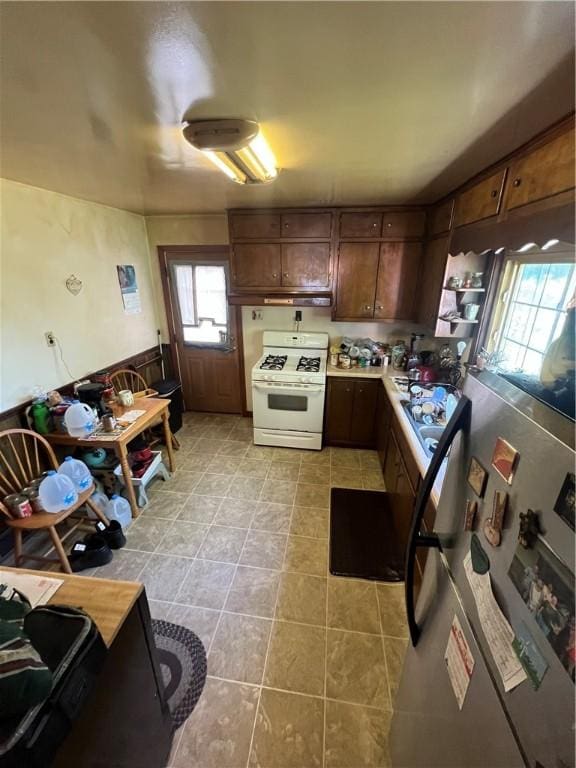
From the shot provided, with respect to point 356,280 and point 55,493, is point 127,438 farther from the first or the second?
point 356,280

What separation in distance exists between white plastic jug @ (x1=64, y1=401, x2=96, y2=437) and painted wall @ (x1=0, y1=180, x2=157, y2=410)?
35cm

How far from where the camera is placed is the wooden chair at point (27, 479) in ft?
6.07

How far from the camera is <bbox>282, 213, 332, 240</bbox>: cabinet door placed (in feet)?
9.37

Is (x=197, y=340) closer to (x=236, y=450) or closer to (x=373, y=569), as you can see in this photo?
(x=236, y=450)

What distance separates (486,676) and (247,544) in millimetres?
1865

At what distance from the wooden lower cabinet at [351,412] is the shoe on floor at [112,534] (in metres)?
2.06

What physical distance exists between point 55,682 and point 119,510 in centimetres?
189

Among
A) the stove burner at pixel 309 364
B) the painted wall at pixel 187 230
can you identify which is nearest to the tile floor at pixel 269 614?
the stove burner at pixel 309 364

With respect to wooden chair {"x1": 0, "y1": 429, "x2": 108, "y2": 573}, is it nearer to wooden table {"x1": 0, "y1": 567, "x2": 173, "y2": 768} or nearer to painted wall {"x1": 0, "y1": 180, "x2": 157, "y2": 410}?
painted wall {"x1": 0, "y1": 180, "x2": 157, "y2": 410}

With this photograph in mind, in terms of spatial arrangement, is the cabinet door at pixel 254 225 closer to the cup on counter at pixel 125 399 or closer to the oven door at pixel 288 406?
the oven door at pixel 288 406

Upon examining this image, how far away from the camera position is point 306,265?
3.00 meters

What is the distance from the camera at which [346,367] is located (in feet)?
10.6

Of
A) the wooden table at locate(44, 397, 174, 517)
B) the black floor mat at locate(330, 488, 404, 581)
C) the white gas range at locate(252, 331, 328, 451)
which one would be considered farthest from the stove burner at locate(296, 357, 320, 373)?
the wooden table at locate(44, 397, 174, 517)

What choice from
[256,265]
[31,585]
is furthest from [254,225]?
[31,585]
